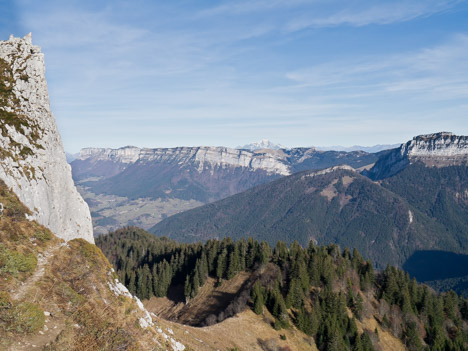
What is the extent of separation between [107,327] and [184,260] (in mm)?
94060

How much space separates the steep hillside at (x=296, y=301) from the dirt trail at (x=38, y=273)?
27.9 metres

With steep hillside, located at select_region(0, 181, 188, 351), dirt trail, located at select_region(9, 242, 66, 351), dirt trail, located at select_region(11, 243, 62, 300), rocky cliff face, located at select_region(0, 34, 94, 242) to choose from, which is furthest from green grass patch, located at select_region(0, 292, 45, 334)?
rocky cliff face, located at select_region(0, 34, 94, 242)

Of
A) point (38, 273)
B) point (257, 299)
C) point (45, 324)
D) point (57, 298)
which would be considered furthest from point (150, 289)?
point (45, 324)

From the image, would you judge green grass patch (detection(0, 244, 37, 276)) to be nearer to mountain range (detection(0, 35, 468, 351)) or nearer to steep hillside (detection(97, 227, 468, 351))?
mountain range (detection(0, 35, 468, 351))

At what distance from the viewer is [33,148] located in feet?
125

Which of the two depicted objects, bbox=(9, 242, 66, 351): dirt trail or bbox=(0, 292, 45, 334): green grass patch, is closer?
bbox=(9, 242, 66, 351): dirt trail

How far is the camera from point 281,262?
95.1 m

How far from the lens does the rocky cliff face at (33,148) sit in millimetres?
34188

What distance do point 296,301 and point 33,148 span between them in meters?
66.1

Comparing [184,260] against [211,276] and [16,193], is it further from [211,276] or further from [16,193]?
[16,193]

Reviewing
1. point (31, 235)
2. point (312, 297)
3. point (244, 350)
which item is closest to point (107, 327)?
point (31, 235)

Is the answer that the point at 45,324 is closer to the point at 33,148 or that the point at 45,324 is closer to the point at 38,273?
the point at 38,273

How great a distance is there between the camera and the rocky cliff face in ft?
112

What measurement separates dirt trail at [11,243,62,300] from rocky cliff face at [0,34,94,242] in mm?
4481
